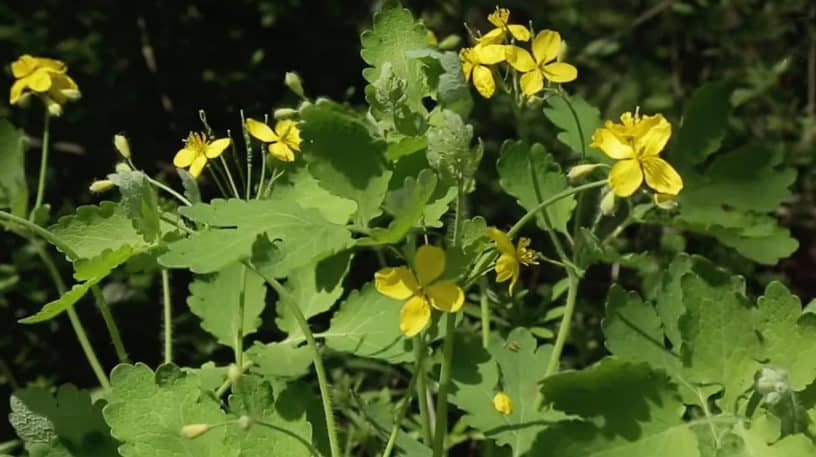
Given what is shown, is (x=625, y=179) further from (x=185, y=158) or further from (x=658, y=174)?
(x=185, y=158)

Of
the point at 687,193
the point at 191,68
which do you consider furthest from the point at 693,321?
the point at 191,68

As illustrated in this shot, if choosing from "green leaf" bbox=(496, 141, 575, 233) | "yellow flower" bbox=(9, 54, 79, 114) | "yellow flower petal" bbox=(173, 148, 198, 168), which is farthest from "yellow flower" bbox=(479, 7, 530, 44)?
"yellow flower" bbox=(9, 54, 79, 114)

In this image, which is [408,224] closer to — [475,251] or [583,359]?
[475,251]

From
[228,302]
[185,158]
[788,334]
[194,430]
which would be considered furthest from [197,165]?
[788,334]

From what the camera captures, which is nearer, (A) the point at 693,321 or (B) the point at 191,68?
(A) the point at 693,321

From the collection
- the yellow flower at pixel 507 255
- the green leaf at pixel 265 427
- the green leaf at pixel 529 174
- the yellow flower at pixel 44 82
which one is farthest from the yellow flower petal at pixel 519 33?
the yellow flower at pixel 44 82

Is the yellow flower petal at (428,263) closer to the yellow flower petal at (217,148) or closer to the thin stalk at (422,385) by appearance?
the thin stalk at (422,385)
